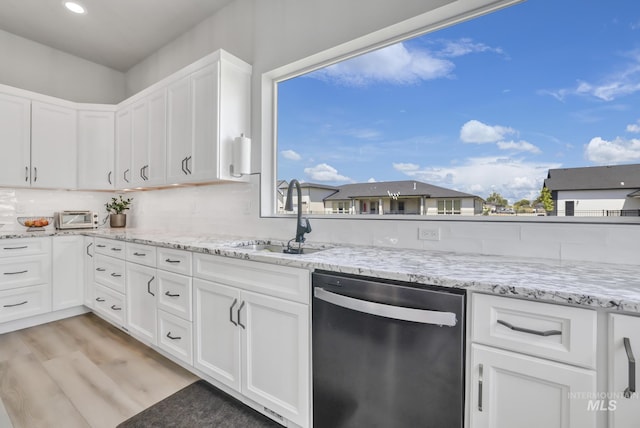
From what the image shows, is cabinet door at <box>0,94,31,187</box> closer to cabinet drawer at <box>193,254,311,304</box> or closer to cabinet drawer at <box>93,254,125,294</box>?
cabinet drawer at <box>93,254,125,294</box>

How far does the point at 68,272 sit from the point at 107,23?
8.22ft

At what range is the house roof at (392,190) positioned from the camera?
6.06 ft

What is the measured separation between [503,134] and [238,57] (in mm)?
2183

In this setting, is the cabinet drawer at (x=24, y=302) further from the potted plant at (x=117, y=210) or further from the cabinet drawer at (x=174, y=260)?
the cabinet drawer at (x=174, y=260)

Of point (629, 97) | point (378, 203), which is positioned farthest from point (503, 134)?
point (378, 203)

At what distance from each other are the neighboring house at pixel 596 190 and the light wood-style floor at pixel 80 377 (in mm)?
2443

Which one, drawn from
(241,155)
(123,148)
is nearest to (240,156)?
(241,155)

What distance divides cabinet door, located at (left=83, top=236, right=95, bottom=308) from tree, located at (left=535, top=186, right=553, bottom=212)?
12.3 ft

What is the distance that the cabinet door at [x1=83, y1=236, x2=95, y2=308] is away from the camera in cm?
308

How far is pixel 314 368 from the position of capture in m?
1.38

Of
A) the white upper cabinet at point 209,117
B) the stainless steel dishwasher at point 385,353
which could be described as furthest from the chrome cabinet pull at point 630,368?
the white upper cabinet at point 209,117

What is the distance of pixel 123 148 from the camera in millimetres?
3322

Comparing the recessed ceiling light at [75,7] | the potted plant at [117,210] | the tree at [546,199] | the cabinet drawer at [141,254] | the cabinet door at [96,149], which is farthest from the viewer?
the potted plant at [117,210]

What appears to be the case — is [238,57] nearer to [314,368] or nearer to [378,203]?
[378,203]
